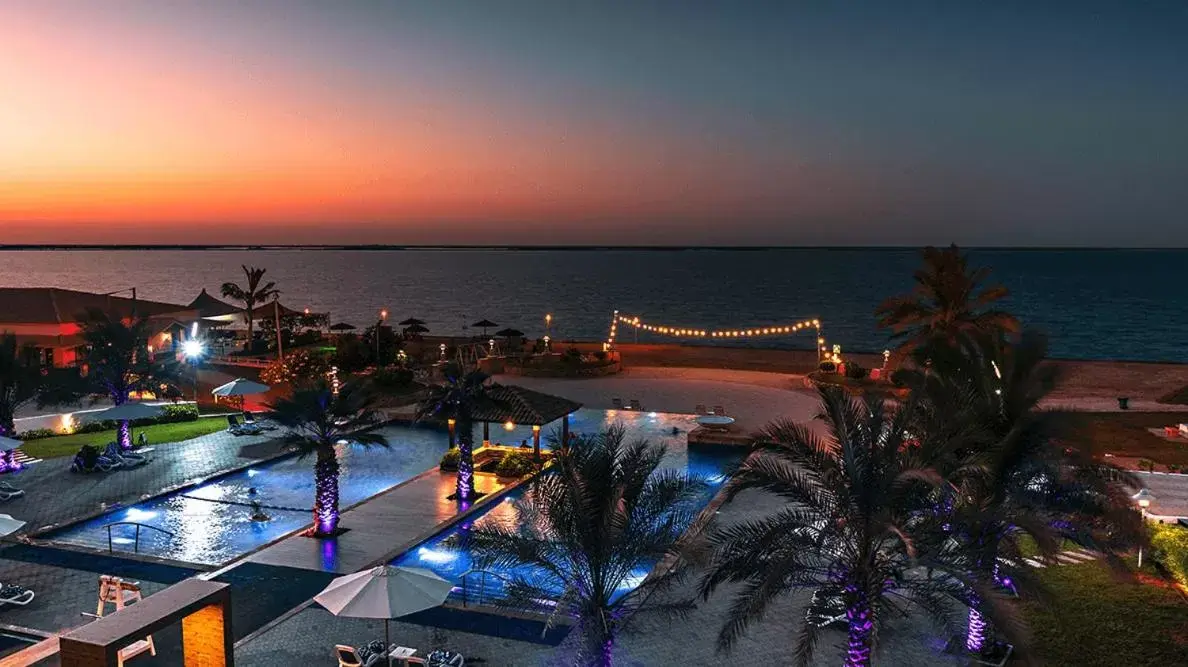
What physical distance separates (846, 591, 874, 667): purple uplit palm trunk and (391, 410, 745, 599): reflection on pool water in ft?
6.56

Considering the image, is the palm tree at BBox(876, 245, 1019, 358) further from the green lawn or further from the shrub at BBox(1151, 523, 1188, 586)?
the green lawn

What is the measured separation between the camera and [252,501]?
733 inches

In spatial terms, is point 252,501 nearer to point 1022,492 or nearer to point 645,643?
point 645,643

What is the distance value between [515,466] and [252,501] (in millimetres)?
6107

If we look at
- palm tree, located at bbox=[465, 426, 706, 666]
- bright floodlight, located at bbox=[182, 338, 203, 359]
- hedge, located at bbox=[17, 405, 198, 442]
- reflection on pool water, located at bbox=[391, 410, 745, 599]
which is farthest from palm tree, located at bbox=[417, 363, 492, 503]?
bright floodlight, located at bbox=[182, 338, 203, 359]

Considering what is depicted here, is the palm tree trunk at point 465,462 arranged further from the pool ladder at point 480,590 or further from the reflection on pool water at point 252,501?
the pool ladder at point 480,590

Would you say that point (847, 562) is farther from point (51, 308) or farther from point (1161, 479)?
point (51, 308)

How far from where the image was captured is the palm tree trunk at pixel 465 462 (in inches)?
712

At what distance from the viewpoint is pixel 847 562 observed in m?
9.41

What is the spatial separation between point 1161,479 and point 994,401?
8256 millimetres

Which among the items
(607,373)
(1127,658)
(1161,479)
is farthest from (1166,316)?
(1127,658)

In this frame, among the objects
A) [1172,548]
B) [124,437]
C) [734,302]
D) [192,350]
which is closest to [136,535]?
[124,437]

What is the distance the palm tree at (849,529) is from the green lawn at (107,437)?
69.0ft

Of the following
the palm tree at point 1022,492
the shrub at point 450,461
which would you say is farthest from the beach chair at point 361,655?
the shrub at point 450,461
